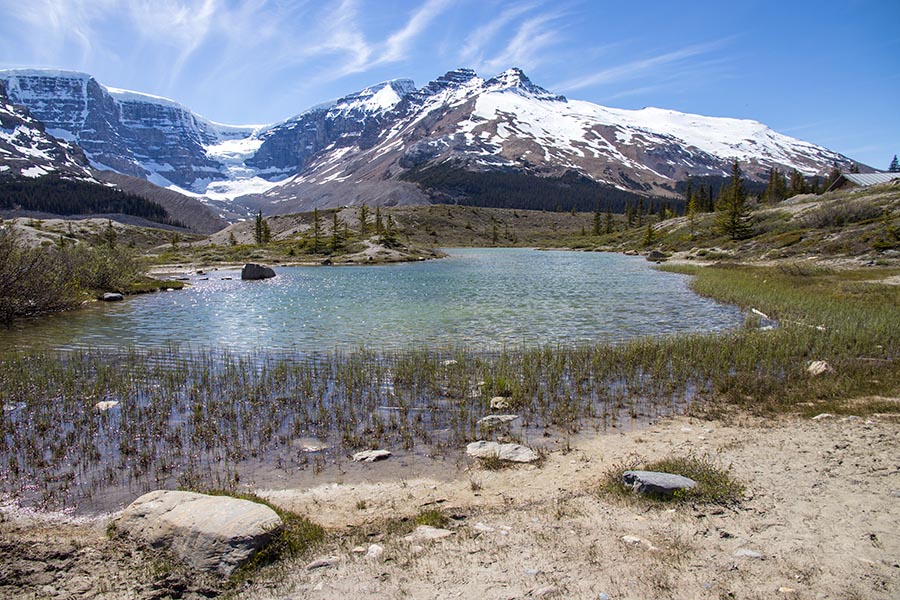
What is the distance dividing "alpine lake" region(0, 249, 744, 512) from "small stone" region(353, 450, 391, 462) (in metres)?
0.27

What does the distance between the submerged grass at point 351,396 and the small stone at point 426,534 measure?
356 centimetres

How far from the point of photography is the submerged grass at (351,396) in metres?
11.4

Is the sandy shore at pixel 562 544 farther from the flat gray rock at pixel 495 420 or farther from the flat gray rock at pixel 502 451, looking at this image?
the flat gray rock at pixel 495 420

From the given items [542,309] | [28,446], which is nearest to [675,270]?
[542,309]

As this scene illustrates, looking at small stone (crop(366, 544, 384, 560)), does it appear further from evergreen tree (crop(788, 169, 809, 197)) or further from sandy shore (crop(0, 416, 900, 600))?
evergreen tree (crop(788, 169, 809, 197))

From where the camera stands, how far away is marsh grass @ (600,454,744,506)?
8.87 metres

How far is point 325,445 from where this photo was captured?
1231cm

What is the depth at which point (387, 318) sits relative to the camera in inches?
1249

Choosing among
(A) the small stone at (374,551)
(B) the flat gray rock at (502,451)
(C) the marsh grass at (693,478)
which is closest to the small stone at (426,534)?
(A) the small stone at (374,551)

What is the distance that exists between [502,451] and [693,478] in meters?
3.81

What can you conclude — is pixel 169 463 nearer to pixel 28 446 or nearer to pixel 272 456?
pixel 272 456

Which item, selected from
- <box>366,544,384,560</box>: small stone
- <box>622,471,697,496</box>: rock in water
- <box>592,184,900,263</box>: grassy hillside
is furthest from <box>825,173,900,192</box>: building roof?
A: <box>366,544,384,560</box>: small stone

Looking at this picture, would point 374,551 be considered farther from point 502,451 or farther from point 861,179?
point 861,179

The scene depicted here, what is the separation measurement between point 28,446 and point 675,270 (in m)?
65.3
